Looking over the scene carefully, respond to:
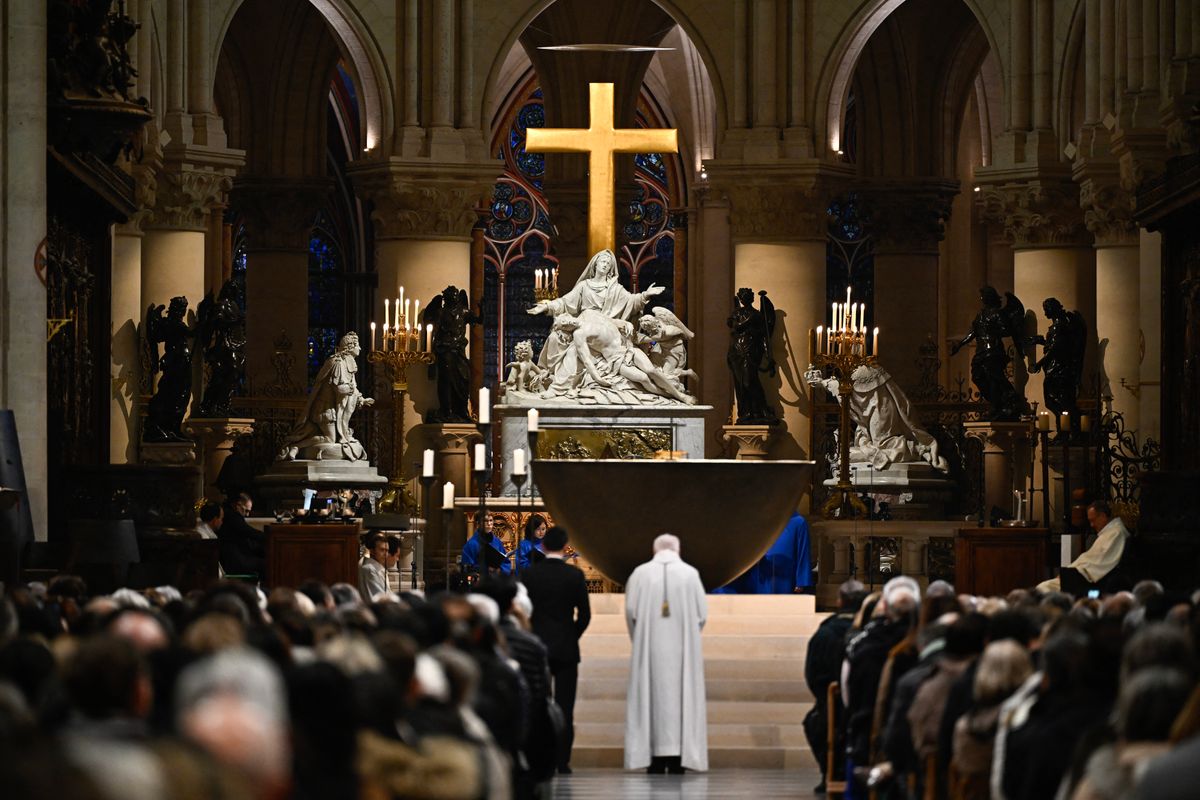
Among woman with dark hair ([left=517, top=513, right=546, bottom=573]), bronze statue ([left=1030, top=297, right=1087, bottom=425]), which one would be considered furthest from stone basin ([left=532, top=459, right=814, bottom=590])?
bronze statue ([left=1030, top=297, right=1087, bottom=425])

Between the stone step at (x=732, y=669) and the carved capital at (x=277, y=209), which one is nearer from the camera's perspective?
the stone step at (x=732, y=669)

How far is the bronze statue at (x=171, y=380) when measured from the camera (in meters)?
26.7

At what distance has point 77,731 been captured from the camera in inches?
198

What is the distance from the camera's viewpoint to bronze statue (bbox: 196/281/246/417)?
27.8 m

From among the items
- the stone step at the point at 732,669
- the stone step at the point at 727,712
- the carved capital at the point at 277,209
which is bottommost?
the stone step at the point at 727,712

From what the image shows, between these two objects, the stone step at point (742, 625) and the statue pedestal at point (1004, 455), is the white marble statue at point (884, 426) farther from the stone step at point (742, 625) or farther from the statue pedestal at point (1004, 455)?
the stone step at point (742, 625)

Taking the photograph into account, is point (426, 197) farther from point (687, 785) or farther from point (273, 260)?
point (687, 785)

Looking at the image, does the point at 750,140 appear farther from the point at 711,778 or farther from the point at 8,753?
the point at 8,753

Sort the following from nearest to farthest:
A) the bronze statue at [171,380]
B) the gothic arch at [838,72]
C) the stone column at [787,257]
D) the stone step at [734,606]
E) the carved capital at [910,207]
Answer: the stone step at [734,606], the bronze statue at [171,380], the stone column at [787,257], the gothic arch at [838,72], the carved capital at [910,207]

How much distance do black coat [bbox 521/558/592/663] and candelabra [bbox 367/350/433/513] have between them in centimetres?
1259

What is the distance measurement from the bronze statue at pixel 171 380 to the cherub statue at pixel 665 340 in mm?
5198

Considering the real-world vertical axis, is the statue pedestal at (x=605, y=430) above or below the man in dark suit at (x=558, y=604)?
above

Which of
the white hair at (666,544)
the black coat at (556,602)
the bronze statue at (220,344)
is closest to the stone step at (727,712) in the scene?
the white hair at (666,544)

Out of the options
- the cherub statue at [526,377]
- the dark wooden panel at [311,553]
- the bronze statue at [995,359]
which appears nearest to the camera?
the dark wooden panel at [311,553]
